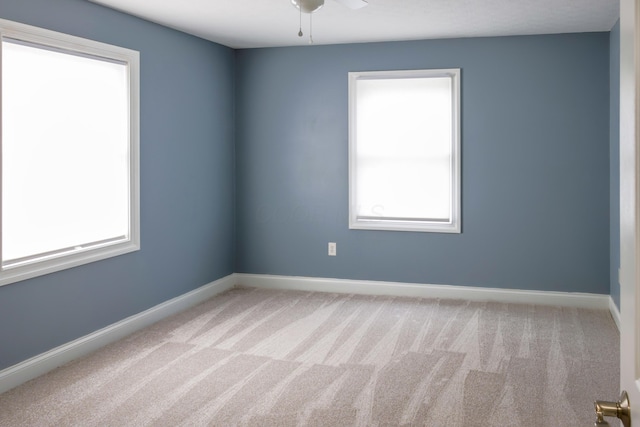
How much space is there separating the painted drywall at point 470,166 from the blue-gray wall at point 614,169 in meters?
0.11

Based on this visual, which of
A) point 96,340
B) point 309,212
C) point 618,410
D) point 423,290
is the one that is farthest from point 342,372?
point 618,410

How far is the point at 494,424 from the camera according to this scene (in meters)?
2.79

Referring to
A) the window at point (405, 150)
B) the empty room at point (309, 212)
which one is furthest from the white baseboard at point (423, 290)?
the window at point (405, 150)

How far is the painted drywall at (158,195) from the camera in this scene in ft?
11.3

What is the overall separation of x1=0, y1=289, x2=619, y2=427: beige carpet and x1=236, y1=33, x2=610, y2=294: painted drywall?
0.53 m

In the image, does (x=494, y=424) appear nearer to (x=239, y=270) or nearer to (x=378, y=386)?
(x=378, y=386)

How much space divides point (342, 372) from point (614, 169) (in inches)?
111

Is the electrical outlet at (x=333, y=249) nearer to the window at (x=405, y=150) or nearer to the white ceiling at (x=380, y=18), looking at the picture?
the window at (x=405, y=150)

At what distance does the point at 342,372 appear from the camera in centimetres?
348

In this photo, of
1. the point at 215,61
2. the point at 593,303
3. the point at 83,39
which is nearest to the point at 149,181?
the point at 83,39

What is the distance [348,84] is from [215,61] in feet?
4.06

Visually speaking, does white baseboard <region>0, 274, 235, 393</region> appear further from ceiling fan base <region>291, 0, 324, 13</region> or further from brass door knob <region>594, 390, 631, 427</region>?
brass door knob <region>594, 390, 631, 427</region>

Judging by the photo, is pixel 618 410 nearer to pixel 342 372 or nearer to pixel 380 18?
pixel 342 372

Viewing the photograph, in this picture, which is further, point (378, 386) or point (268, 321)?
point (268, 321)
